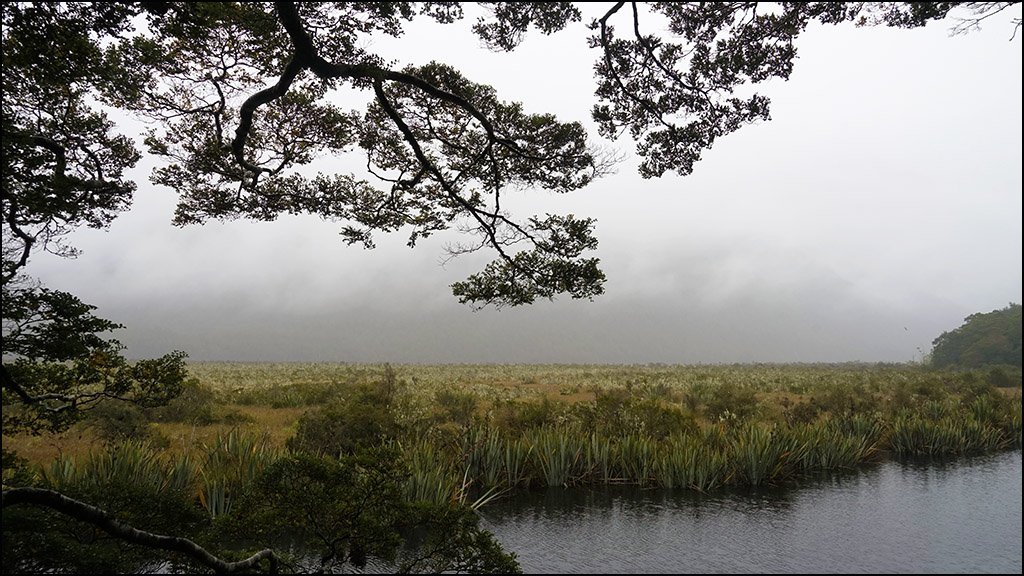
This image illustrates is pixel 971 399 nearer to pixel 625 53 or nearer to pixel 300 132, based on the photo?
pixel 625 53

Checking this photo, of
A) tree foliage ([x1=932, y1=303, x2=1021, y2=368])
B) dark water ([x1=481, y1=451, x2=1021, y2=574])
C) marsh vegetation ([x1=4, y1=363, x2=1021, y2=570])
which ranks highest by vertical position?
tree foliage ([x1=932, y1=303, x2=1021, y2=368])

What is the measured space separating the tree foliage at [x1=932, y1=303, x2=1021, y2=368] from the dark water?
106ft

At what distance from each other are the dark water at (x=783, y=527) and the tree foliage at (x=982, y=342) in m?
32.3

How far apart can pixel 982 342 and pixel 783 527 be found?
52.2 m

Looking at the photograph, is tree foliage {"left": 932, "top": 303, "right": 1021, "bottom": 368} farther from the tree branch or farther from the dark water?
the tree branch

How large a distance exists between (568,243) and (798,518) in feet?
17.6

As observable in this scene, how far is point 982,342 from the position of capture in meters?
43.1

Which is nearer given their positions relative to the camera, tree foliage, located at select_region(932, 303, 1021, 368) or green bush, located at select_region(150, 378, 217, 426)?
green bush, located at select_region(150, 378, 217, 426)

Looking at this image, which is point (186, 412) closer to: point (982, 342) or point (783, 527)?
point (783, 527)

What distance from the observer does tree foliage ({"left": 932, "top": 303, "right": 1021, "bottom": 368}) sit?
34772 mm

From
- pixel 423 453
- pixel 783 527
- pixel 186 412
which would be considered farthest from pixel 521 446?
pixel 186 412

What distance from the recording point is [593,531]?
6.95 metres

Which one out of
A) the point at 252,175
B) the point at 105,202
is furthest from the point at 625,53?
the point at 105,202

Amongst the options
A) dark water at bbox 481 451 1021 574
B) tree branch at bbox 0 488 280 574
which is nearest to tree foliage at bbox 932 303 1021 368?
dark water at bbox 481 451 1021 574
